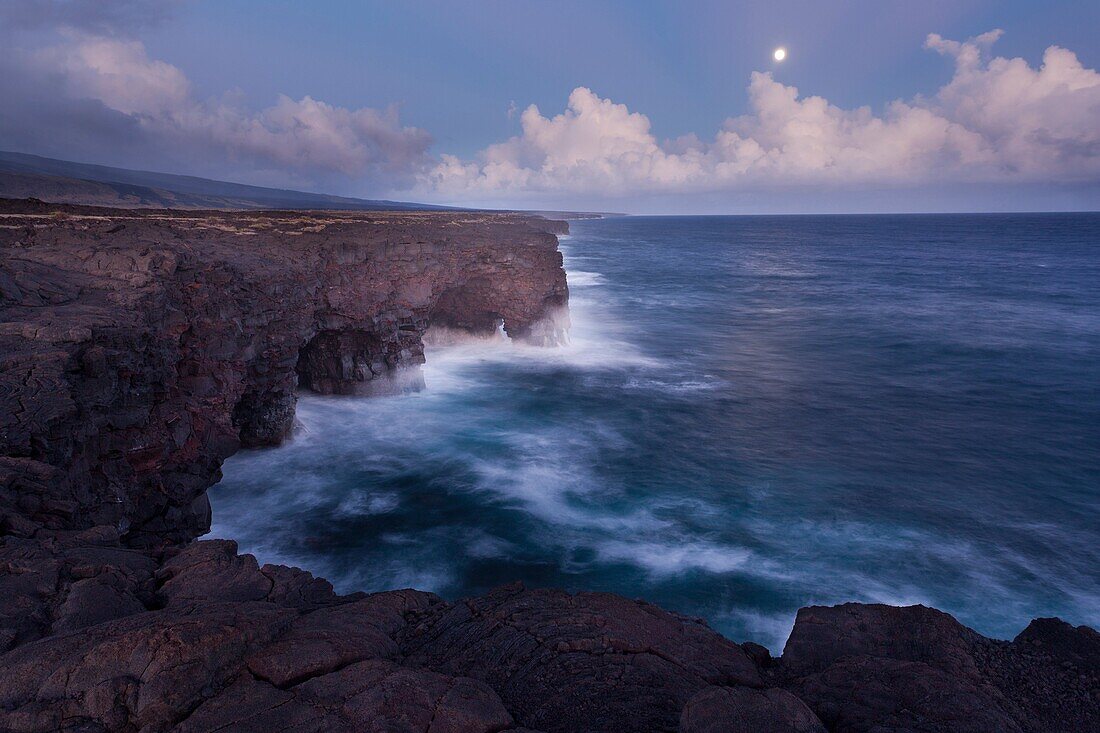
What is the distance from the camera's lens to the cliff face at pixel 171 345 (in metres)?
12.2

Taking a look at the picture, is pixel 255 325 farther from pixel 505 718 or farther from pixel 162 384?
pixel 505 718

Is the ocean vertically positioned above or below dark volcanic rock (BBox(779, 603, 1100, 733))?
below

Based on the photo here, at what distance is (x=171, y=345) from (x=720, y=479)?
71.1ft

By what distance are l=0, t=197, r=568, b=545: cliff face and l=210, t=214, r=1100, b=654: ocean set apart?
122 inches

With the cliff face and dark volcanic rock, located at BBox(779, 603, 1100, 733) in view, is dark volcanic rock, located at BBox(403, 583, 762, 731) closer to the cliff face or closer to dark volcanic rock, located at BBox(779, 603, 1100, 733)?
dark volcanic rock, located at BBox(779, 603, 1100, 733)

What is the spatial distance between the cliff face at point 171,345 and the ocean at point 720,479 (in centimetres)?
309

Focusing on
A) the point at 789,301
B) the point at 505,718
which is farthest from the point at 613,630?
the point at 789,301

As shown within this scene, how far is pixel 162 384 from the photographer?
1661cm

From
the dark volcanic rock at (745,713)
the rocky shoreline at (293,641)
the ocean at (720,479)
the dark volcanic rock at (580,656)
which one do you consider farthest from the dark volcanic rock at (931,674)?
the ocean at (720,479)

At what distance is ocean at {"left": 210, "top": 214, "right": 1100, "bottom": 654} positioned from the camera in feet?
61.4

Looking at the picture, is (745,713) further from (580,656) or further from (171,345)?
(171,345)

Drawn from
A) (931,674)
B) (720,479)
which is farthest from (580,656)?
(720,479)

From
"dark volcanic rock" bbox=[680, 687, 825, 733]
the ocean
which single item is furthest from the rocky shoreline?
the ocean

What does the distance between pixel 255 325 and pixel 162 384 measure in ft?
21.7
